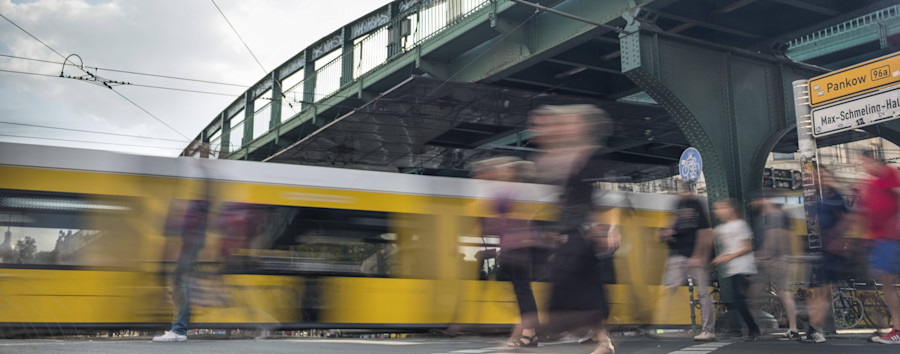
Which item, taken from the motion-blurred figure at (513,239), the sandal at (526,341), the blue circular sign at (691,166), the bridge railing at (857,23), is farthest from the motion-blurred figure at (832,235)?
the bridge railing at (857,23)

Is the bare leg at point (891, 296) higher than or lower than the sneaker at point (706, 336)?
higher

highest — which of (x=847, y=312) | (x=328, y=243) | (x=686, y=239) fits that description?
(x=328, y=243)

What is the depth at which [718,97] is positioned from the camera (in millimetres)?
14477

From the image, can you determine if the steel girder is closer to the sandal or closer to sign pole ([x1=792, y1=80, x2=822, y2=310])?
sign pole ([x1=792, y1=80, x2=822, y2=310])

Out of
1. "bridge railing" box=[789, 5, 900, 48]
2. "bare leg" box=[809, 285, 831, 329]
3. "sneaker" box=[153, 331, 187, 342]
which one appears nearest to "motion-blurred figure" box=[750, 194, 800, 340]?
"bare leg" box=[809, 285, 831, 329]

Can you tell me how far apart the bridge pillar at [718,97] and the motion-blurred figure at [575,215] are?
987 centimetres

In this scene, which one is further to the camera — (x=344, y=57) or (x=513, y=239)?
(x=344, y=57)

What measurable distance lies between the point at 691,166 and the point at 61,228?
879 cm

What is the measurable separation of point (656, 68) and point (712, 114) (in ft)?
4.84

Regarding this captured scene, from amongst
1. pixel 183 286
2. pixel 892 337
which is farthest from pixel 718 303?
pixel 183 286

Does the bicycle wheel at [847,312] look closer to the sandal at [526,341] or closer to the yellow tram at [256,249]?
the yellow tram at [256,249]

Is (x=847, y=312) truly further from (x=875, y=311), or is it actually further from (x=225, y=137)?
(x=225, y=137)

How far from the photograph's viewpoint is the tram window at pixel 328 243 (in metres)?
10.4

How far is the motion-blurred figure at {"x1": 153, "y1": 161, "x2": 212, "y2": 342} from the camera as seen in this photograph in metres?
8.79
